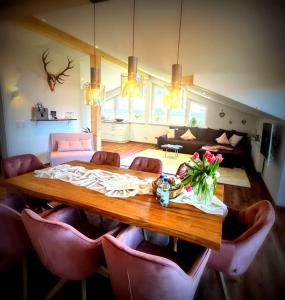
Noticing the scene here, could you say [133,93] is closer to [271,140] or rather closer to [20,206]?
[20,206]

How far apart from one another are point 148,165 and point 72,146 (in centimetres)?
252

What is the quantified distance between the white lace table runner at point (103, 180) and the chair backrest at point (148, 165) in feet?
1.40

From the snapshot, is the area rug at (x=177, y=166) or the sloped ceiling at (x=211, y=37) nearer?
the sloped ceiling at (x=211, y=37)

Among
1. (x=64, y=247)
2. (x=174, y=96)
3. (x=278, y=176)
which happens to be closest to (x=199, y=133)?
(x=278, y=176)

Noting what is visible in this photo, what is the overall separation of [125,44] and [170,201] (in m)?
2.41

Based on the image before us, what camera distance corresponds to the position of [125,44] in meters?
2.87

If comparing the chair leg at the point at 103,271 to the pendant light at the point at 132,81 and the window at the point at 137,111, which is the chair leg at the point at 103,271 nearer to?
the pendant light at the point at 132,81

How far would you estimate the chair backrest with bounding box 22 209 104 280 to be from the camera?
3.80 ft

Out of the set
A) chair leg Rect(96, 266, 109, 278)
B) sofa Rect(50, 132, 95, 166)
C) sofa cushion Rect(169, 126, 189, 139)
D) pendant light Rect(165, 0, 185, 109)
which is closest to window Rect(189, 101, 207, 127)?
sofa cushion Rect(169, 126, 189, 139)

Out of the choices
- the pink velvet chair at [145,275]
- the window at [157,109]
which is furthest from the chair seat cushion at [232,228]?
the window at [157,109]

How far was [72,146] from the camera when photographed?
14.4ft

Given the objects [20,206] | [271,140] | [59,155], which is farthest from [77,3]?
[271,140]

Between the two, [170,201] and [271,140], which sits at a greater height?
[271,140]

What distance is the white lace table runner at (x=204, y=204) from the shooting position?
145 cm
